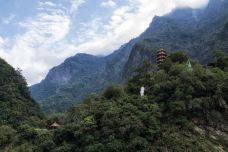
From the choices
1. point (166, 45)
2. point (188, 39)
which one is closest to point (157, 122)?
point (166, 45)

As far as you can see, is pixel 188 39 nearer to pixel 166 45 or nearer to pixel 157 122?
pixel 166 45

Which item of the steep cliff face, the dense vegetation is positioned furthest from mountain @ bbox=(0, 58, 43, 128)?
the steep cliff face

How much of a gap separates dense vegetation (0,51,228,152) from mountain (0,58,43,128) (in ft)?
58.4

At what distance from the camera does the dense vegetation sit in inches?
1511

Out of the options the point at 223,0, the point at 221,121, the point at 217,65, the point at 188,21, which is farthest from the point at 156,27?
the point at 221,121

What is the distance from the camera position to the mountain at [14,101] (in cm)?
6484

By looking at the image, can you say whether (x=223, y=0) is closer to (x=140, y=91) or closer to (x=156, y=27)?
(x=156, y=27)

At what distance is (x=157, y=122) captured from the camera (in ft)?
133

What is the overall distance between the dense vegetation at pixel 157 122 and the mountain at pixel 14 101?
1779 centimetres

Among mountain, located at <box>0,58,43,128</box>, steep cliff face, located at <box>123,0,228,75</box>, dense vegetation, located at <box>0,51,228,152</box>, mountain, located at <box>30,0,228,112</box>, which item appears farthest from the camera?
mountain, located at <box>30,0,228,112</box>

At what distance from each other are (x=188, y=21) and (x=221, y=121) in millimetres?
142010

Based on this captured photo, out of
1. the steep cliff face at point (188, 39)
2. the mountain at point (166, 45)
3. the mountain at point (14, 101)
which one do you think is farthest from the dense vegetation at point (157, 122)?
the mountain at point (166, 45)

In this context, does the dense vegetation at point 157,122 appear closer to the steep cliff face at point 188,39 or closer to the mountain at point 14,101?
the mountain at point 14,101

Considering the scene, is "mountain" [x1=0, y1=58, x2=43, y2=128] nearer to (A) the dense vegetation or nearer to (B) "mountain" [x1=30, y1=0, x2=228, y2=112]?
(A) the dense vegetation
